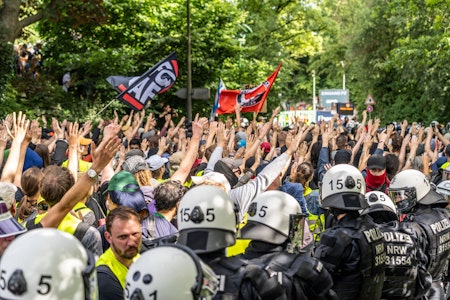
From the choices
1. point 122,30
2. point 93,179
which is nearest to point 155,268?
point 93,179

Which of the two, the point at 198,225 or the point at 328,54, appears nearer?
the point at 198,225

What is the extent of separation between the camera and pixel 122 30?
31.2 metres

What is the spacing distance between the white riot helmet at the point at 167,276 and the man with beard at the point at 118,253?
4.89 ft

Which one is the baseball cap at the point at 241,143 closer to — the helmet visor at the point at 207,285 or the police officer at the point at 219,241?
the police officer at the point at 219,241

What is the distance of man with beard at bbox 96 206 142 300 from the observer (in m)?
5.21

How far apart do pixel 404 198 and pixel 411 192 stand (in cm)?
11

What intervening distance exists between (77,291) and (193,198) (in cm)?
124

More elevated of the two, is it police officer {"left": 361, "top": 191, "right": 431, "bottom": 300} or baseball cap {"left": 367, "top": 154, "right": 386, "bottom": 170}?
baseball cap {"left": 367, "top": 154, "right": 386, "bottom": 170}

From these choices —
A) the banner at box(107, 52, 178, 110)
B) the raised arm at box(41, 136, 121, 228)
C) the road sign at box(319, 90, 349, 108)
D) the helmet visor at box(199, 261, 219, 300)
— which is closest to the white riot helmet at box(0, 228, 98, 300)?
the helmet visor at box(199, 261, 219, 300)

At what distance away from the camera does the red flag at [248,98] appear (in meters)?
20.7

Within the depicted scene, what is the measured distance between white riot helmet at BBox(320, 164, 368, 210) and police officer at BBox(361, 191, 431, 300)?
0.23 m

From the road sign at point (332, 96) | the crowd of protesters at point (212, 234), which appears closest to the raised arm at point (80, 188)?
the crowd of protesters at point (212, 234)

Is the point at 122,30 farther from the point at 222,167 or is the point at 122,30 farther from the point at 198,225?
the point at 198,225

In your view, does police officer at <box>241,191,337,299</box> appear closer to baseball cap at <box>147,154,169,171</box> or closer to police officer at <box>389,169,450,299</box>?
police officer at <box>389,169,450,299</box>
